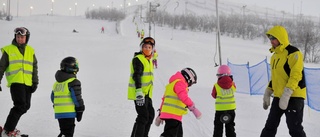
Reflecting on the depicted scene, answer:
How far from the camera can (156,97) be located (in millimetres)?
10781

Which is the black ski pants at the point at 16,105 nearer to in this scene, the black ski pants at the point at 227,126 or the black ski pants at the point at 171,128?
the black ski pants at the point at 171,128

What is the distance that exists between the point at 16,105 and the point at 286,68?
13.5ft

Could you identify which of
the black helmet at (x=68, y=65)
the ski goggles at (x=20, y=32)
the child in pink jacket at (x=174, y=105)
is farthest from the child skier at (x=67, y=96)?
the child in pink jacket at (x=174, y=105)

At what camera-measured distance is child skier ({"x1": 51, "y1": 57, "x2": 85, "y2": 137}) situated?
4.91m

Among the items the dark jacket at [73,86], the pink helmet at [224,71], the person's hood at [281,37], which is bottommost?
the dark jacket at [73,86]

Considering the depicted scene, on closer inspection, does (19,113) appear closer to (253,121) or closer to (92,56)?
(253,121)

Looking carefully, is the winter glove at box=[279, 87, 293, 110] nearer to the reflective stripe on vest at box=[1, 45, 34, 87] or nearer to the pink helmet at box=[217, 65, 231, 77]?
the pink helmet at box=[217, 65, 231, 77]

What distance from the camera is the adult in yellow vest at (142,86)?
5.16 meters

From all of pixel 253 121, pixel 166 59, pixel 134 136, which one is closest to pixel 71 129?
pixel 134 136

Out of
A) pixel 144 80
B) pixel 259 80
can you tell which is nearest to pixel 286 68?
pixel 144 80

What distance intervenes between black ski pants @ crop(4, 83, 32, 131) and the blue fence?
671 centimetres

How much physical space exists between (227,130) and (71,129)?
254 centimetres

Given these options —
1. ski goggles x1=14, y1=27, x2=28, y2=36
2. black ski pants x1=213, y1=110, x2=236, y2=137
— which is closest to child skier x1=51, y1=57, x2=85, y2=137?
ski goggles x1=14, y1=27, x2=28, y2=36

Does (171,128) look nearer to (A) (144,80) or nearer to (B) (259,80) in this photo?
(A) (144,80)
